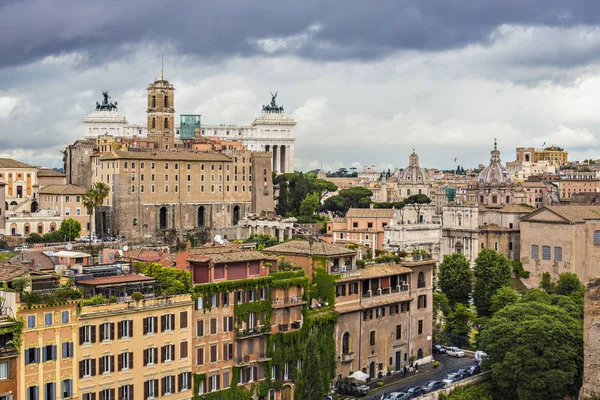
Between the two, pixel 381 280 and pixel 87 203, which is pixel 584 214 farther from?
pixel 87 203

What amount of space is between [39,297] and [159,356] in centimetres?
745

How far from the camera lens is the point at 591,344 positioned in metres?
52.6

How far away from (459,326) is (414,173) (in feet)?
259

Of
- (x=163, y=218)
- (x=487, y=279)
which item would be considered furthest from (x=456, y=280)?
(x=163, y=218)

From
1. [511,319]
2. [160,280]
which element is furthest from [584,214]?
[160,280]

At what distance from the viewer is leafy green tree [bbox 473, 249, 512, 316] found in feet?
264

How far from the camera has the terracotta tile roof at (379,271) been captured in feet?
187

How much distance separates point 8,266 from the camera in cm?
4728

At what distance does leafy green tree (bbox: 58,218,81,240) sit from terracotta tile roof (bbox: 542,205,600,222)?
51023 millimetres

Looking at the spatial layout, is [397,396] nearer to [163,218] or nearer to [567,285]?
[567,285]

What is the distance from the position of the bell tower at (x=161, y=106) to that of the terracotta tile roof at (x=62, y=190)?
21.5 metres

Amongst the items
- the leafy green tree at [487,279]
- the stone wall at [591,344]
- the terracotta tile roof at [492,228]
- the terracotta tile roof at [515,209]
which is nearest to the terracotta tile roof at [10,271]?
the stone wall at [591,344]

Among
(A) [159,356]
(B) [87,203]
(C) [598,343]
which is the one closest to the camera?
(A) [159,356]

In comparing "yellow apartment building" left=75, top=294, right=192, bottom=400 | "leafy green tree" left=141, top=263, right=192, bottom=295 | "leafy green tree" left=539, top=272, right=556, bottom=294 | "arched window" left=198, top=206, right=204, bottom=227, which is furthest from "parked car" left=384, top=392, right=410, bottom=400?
"arched window" left=198, top=206, right=204, bottom=227
